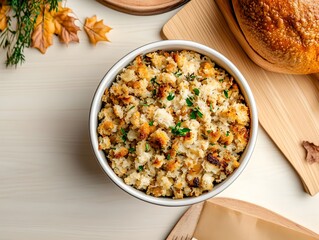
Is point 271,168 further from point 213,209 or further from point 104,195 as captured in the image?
point 104,195

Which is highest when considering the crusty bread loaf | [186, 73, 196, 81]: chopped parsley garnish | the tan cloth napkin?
the crusty bread loaf

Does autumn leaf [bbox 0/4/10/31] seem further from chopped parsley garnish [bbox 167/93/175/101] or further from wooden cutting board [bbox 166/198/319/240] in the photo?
wooden cutting board [bbox 166/198/319/240]

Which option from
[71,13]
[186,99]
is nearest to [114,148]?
[186,99]

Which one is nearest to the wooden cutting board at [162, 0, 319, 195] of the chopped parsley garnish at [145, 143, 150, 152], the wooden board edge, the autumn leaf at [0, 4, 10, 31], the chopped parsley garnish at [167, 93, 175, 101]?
the wooden board edge

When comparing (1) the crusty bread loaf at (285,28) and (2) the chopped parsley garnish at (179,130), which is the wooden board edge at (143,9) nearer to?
(1) the crusty bread loaf at (285,28)

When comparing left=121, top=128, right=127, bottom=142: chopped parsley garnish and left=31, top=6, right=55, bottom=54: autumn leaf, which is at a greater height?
left=31, top=6, right=55, bottom=54: autumn leaf

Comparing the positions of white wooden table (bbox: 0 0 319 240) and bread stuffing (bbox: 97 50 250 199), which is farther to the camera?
white wooden table (bbox: 0 0 319 240)

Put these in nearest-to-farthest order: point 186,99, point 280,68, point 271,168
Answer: point 186,99 → point 280,68 → point 271,168
